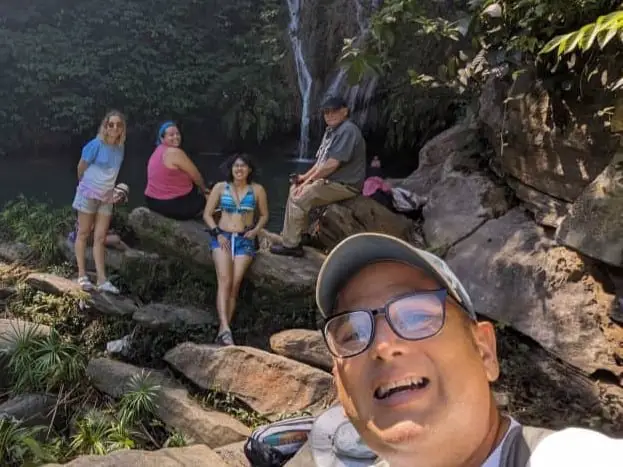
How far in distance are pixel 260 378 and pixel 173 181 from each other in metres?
2.23

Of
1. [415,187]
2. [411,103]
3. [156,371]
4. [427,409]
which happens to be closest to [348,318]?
[427,409]

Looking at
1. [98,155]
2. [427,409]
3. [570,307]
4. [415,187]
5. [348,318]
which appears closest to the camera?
[427,409]

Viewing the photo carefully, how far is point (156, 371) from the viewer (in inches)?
192

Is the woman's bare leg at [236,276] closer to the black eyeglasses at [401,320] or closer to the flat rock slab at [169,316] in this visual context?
the flat rock slab at [169,316]

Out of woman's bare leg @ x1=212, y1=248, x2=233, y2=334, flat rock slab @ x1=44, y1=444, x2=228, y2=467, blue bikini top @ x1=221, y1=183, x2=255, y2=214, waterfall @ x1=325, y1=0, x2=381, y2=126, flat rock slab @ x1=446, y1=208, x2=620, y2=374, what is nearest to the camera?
flat rock slab @ x1=44, y1=444, x2=228, y2=467

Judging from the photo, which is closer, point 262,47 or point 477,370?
point 477,370

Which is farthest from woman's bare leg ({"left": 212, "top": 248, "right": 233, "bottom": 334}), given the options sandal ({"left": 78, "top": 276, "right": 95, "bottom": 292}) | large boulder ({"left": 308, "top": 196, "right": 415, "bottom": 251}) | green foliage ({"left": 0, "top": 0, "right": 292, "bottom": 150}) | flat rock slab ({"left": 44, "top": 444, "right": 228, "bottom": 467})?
green foliage ({"left": 0, "top": 0, "right": 292, "bottom": 150})

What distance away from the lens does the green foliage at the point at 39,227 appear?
6.55m

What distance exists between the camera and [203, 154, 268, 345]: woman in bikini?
5109mm

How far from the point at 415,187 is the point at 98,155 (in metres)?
3.26

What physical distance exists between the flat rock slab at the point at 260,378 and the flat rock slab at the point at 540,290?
4.57ft

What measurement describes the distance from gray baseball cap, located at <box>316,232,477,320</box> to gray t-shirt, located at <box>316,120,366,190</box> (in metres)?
4.09

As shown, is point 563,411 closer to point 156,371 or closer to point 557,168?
point 557,168

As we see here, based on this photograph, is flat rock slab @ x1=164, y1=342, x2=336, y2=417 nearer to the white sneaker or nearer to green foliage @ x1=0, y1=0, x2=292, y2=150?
the white sneaker
